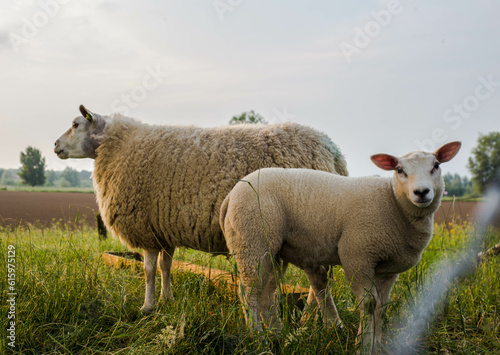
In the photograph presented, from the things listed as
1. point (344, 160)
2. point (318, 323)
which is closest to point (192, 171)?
point (344, 160)

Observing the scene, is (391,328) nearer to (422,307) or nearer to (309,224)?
(422,307)

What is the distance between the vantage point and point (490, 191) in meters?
7.44

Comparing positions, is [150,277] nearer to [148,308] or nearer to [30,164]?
[148,308]

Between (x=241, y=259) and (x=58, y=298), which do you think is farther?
(x=58, y=298)

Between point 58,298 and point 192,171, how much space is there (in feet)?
5.80

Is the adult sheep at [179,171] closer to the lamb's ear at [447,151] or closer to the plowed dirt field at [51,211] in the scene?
the plowed dirt field at [51,211]

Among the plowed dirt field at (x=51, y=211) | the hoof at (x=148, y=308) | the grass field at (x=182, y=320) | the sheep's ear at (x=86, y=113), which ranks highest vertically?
the sheep's ear at (x=86, y=113)

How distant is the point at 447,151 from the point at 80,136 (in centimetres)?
428

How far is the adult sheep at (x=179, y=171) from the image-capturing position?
4465 mm

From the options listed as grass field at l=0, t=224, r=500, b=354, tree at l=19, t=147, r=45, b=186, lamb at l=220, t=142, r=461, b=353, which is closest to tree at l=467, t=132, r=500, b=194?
grass field at l=0, t=224, r=500, b=354

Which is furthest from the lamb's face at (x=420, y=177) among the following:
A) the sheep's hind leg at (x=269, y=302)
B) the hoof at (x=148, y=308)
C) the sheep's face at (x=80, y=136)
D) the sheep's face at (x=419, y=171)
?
the sheep's face at (x=80, y=136)

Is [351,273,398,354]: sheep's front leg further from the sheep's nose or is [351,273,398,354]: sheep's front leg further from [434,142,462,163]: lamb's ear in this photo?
[434,142,462,163]: lamb's ear

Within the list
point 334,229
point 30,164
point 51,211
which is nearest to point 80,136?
point 334,229

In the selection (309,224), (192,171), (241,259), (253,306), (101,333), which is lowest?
(101,333)
